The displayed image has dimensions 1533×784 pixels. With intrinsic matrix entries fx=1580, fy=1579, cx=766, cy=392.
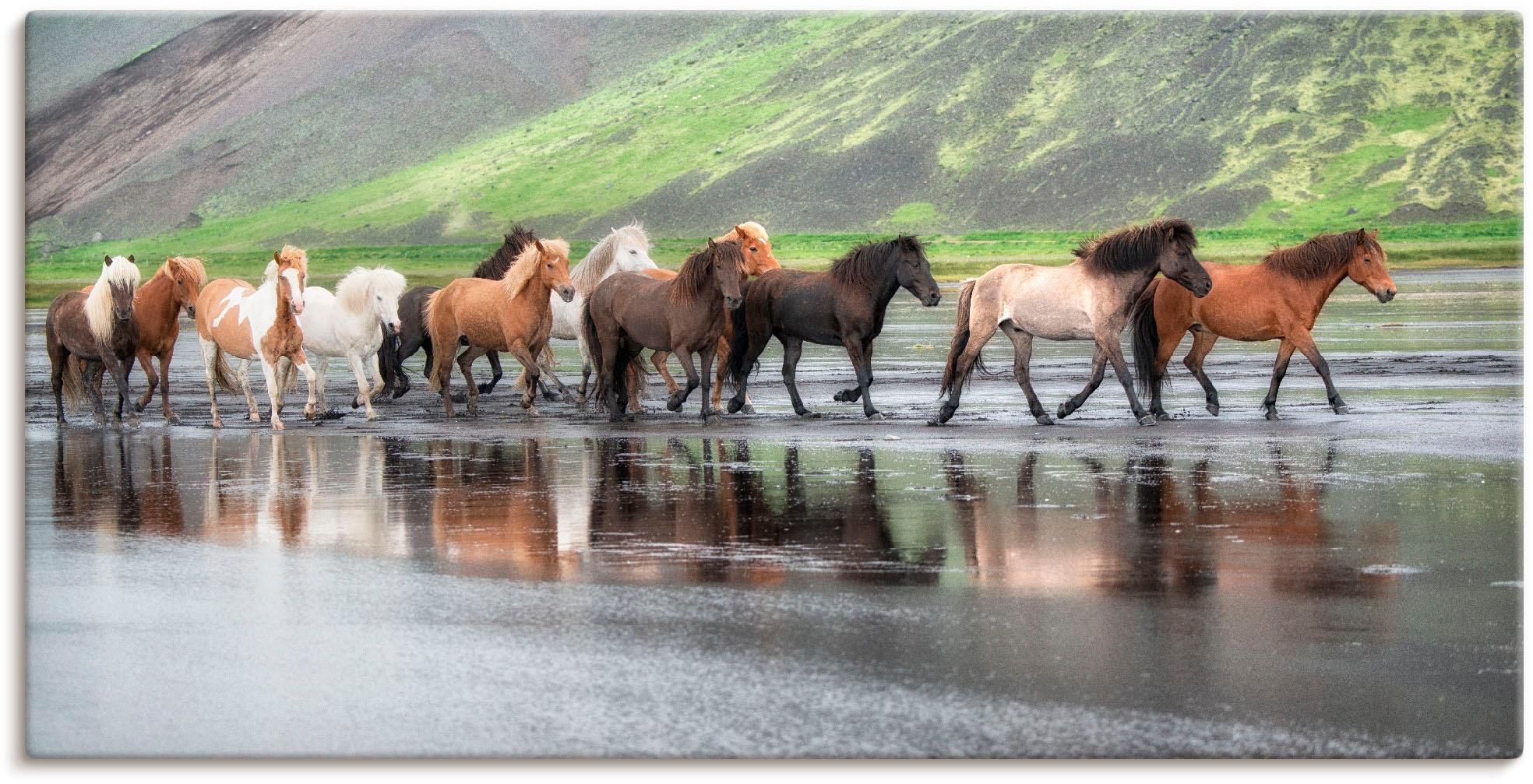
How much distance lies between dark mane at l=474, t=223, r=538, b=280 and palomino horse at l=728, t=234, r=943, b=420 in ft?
9.32

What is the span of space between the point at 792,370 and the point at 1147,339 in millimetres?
3253

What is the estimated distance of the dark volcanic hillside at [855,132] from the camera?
37.0 m

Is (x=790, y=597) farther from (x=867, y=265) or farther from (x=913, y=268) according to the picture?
(x=867, y=265)

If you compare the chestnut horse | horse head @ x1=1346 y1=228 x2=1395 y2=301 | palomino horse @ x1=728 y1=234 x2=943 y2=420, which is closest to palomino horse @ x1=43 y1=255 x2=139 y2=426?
the chestnut horse

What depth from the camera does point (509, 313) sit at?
1512 cm

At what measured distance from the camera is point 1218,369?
1936 cm

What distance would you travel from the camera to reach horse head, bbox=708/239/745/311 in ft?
45.1

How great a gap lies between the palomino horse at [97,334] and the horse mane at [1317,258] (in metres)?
9.93

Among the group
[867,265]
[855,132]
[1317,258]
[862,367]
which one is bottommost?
[862,367]

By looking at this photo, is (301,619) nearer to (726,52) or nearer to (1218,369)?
(1218,369)

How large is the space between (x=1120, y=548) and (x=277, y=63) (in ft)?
68.6

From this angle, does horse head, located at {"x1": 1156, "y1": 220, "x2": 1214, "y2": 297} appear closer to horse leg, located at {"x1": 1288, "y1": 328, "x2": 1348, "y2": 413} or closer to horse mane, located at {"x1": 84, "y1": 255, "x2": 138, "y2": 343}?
horse leg, located at {"x1": 1288, "y1": 328, "x2": 1348, "y2": 413}

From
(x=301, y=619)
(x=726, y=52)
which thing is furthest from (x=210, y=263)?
(x=301, y=619)

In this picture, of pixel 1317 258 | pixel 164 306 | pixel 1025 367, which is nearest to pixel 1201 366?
pixel 1317 258
